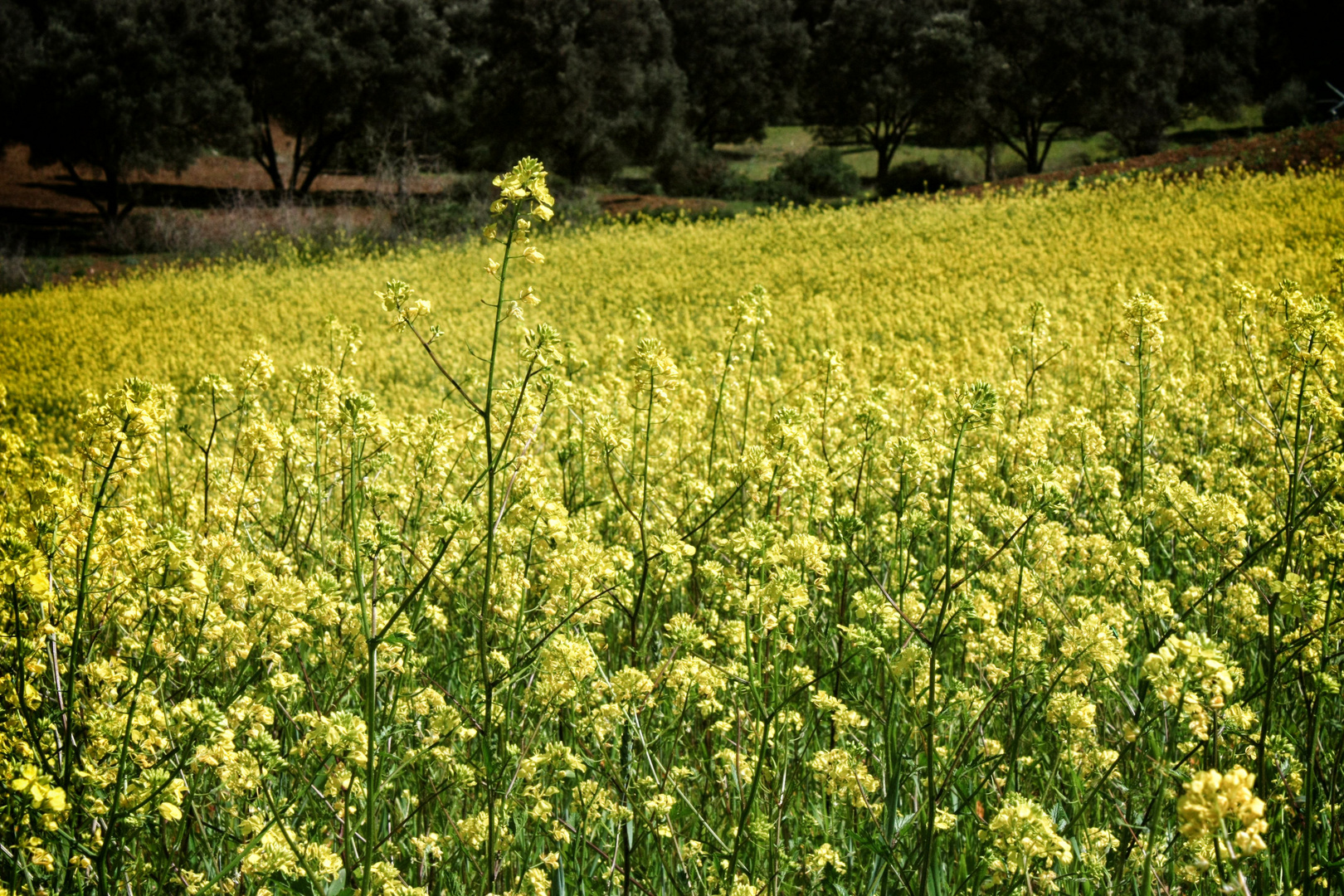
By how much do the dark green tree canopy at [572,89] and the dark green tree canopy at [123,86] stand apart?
856cm

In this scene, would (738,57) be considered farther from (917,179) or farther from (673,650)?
(673,650)

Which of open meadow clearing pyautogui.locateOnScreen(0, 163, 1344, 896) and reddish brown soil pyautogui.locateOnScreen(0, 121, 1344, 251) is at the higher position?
reddish brown soil pyautogui.locateOnScreen(0, 121, 1344, 251)

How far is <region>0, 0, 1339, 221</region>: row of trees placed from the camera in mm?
27906

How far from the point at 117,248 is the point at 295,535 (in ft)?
90.8

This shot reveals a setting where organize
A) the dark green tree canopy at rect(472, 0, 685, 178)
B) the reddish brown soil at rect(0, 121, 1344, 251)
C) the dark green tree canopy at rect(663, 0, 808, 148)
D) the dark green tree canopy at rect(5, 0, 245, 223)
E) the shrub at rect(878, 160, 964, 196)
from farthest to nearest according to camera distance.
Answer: the dark green tree canopy at rect(663, 0, 808, 148) → the shrub at rect(878, 160, 964, 196) → the dark green tree canopy at rect(472, 0, 685, 178) → the dark green tree canopy at rect(5, 0, 245, 223) → the reddish brown soil at rect(0, 121, 1344, 251)

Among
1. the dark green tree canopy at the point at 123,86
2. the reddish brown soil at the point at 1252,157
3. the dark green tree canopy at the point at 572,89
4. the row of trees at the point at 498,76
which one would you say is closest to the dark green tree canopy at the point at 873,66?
the row of trees at the point at 498,76

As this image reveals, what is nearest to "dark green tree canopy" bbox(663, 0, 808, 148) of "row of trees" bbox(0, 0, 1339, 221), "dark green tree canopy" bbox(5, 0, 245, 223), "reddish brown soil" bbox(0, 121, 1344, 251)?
"row of trees" bbox(0, 0, 1339, 221)

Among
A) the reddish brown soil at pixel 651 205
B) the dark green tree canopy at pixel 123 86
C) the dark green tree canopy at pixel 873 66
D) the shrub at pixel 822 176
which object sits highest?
the dark green tree canopy at pixel 873 66

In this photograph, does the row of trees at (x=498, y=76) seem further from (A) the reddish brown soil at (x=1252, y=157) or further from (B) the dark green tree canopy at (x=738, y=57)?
(A) the reddish brown soil at (x=1252, y=157)

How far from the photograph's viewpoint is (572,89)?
3144 cm

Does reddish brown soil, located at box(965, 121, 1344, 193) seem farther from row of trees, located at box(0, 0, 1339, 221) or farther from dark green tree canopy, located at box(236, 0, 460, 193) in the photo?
dark green tree canopy, located at box(236, 0, 460, 193)

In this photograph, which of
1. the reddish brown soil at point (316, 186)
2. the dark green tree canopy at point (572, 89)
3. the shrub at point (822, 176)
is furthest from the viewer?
the dark green tree canopy at point (572, 89)

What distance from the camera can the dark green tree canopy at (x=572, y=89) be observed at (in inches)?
1246

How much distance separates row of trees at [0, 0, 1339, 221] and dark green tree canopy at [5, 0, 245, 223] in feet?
0.19
